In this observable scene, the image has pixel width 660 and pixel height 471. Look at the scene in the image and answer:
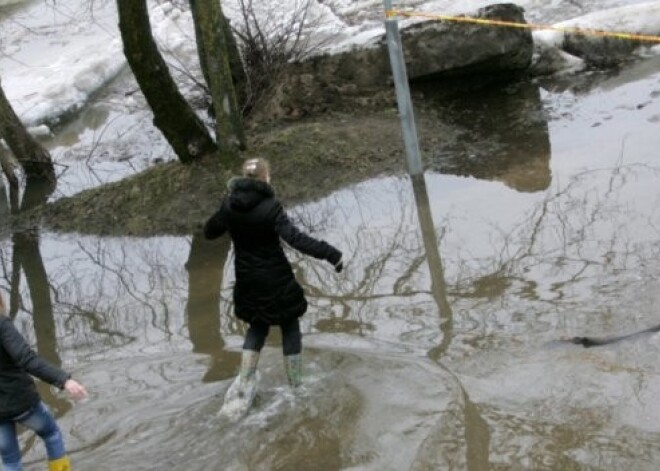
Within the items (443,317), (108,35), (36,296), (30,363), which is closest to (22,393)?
(30,363)

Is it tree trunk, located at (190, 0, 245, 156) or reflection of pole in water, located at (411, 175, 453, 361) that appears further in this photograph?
tree trunk, located at (190, 0, 245, 156)

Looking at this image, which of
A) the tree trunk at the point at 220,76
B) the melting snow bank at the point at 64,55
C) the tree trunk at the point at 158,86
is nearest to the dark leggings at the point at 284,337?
the tree trunk at the point at 220,76

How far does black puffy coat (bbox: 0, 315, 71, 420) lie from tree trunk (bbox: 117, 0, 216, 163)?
18.3ft

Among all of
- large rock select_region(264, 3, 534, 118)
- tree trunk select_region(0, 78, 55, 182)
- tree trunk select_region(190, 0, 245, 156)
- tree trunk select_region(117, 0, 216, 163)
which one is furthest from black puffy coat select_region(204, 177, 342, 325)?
tree trunk select_region(0, 78, 55, 182)

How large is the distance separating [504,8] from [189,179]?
4943 millimetres

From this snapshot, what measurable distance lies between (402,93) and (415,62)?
3267 mm

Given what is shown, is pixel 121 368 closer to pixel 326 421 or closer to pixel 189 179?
pixel 326 421

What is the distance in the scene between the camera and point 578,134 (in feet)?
31.2

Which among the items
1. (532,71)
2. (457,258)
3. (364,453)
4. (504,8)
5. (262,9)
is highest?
(262,9)

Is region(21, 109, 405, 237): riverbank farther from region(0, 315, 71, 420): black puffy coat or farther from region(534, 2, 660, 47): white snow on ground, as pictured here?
region(0, 315, 71, 420): black puffy coat

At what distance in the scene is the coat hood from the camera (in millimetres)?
4918

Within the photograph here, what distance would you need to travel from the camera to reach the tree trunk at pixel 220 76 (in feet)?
29.8

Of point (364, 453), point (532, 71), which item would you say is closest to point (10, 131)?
point (532, 71)

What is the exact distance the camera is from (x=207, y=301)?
7.19 metres
